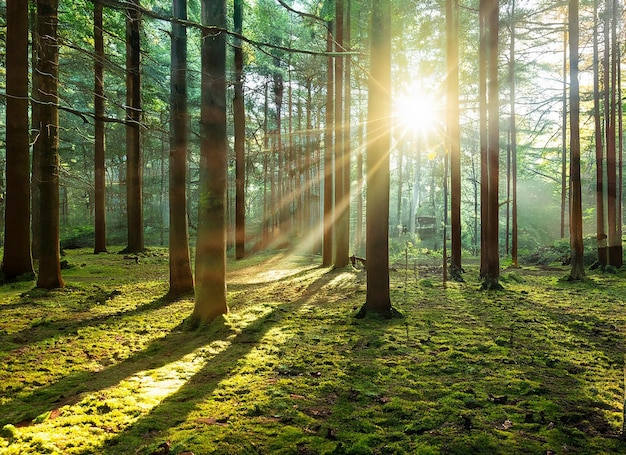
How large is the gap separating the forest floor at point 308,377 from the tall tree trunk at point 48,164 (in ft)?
2.18

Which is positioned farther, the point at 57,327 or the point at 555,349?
the point at 57,327

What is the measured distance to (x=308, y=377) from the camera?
4039 mm

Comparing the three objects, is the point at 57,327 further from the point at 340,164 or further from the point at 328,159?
the point at 328,159

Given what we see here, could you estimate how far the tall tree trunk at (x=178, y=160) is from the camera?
24.5 ft

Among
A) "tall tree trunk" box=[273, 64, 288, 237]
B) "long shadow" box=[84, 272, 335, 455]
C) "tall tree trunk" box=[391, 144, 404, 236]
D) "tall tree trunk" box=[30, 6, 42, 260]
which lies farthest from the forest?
"tall tree trunk" box=[391, 144, 404, 236]

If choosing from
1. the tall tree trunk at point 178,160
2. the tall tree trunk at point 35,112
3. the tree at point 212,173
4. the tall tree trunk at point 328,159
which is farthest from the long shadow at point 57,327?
the tall tree trunk at point 328,159

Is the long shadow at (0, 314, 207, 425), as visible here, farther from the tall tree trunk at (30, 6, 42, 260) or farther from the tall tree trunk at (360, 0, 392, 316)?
the tall tree trunk at (30, 6, 42, 260)

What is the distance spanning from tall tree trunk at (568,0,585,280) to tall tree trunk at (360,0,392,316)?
742 centimetres

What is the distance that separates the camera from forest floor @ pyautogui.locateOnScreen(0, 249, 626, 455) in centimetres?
273

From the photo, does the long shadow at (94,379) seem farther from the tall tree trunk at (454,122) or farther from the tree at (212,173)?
the tall tree trunk at (454,122)

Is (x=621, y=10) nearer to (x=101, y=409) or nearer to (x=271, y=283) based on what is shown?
(x=271, y=283)

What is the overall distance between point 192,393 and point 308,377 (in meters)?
1.18

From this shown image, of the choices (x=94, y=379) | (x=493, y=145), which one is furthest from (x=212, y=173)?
(x=493, y=145)

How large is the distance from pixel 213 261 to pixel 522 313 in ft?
18.9
